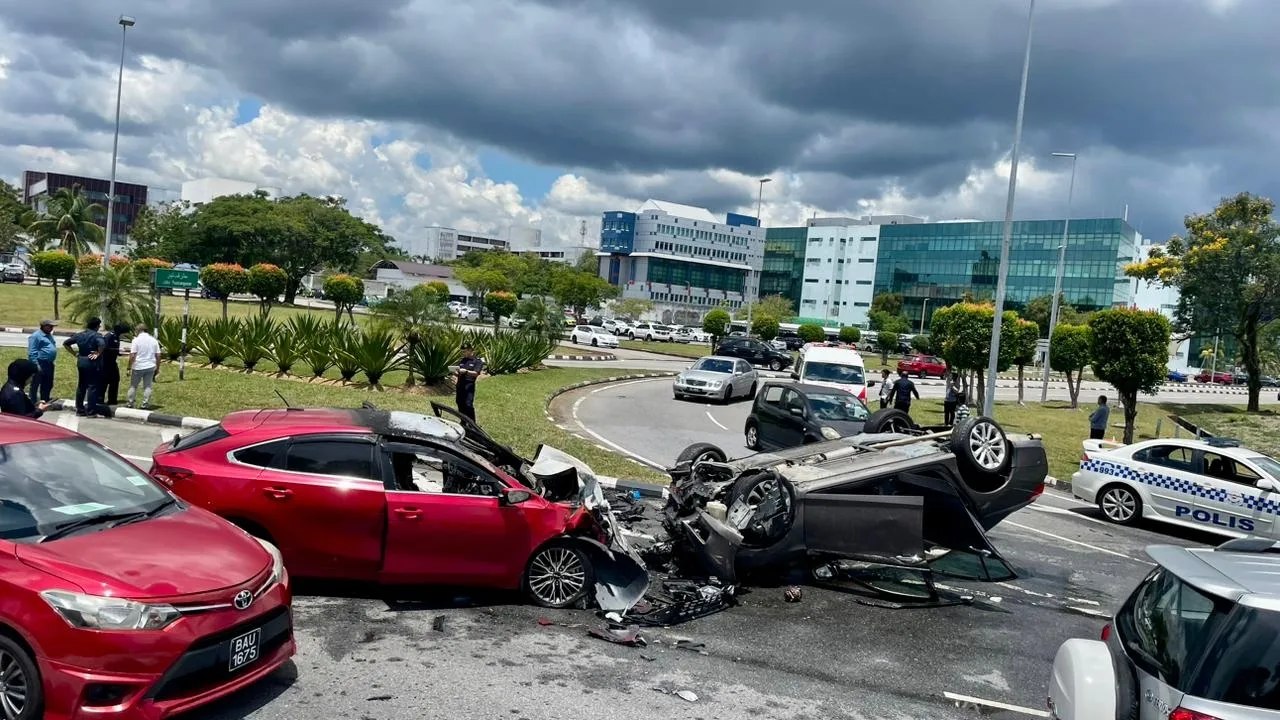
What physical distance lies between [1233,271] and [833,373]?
23.3 metres

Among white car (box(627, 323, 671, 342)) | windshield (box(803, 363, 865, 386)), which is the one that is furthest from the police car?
white car (box(627, 323, 671, 342))

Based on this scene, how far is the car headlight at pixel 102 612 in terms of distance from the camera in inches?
165

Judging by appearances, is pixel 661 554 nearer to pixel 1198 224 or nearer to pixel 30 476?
pixel 30 476

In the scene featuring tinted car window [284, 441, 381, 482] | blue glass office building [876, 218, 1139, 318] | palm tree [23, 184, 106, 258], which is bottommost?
tinted car window [284, 441, 381, 482]

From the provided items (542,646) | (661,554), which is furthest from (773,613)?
(542,646)

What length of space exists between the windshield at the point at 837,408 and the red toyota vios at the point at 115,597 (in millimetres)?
11446

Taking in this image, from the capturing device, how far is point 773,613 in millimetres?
7488

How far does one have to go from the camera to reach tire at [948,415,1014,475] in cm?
855

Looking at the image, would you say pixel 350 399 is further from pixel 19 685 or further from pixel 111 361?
pixel 19 685

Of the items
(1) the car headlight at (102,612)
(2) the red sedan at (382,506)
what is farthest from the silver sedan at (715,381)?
(1) the car headlight at (102,612)

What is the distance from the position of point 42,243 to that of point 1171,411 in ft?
255

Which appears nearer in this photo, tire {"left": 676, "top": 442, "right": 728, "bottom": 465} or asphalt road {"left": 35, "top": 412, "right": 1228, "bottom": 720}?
asphalt road {"left": 35, "top": 412, "right": 1228, "bottom": 720}

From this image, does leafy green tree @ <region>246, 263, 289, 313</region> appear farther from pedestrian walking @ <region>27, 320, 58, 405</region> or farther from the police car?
the police car

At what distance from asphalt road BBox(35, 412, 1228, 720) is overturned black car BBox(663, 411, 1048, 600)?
45 centimetres
